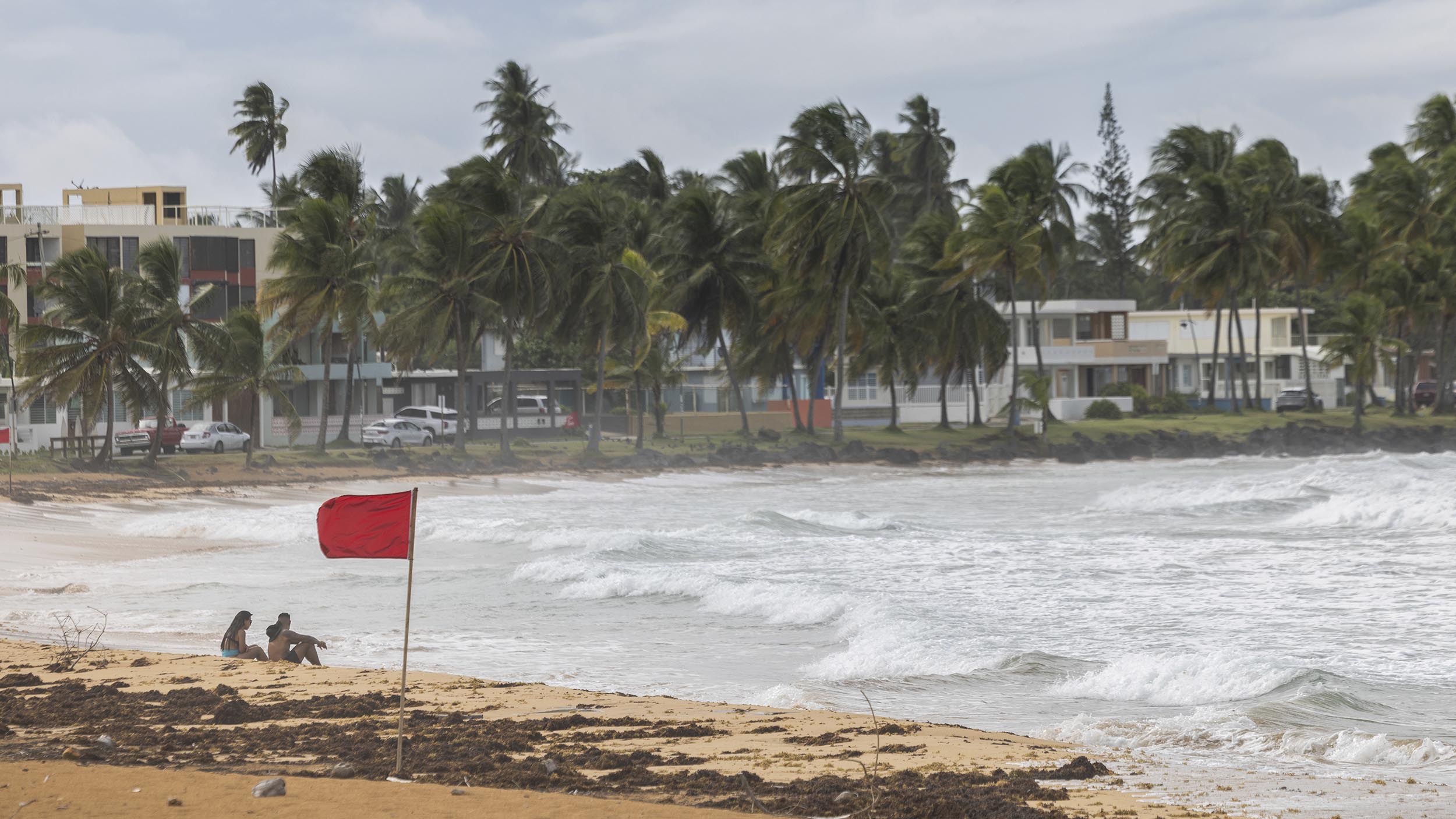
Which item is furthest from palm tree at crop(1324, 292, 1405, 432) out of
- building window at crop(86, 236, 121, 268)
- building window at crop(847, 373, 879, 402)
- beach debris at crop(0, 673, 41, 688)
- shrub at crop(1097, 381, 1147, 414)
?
beach debris at crop(0, 673, 41, 688)

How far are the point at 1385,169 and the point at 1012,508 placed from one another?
144 feet

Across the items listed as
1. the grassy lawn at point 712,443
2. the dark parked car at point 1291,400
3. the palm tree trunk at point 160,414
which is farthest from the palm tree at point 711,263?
the dark parked car at point 1291,400

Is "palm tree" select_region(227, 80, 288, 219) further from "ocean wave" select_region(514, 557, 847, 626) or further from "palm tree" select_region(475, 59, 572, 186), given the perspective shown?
"ocean wave" select_region(514, 557, 847, 626)

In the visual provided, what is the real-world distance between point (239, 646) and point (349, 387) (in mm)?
31988

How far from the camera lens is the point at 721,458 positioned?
45.8m

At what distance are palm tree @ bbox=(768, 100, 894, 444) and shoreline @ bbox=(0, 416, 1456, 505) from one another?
15.7ft

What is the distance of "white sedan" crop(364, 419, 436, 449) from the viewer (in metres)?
44.9

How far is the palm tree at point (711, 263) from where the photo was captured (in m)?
47.4

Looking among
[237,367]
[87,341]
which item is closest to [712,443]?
[237,367]

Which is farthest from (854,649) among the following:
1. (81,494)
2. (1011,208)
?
(1011,208)

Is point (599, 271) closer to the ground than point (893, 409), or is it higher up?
higher up

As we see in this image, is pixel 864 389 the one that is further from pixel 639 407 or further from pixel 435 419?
pixel 435 419

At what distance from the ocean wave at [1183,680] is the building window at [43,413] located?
125ft

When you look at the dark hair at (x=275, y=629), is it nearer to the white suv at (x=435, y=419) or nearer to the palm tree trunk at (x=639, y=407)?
the palm tree trunk at (x=639, y=407)
